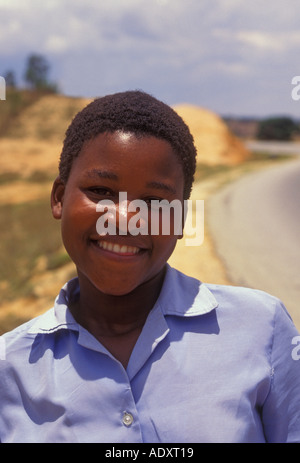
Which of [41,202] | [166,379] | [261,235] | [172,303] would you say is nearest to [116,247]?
[172,303]

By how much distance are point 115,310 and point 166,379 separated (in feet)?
0.89

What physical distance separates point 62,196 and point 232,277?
447 centimetres

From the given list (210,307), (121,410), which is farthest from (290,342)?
(121,410)

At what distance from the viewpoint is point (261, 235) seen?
8555mm

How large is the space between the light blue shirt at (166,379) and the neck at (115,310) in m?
0.07

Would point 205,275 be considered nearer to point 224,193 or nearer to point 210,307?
point 210,307

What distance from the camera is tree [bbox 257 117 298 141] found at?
167 feet

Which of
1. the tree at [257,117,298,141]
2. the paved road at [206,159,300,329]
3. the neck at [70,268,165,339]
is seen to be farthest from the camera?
the tree at [257,117,298,141]

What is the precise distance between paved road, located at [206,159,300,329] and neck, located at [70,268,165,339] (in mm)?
3394

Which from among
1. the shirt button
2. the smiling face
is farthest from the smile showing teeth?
the shirt button

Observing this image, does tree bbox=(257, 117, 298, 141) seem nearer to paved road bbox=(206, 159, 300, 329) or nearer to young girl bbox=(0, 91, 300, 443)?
paved road bbox=(206, 159, 300, 329)

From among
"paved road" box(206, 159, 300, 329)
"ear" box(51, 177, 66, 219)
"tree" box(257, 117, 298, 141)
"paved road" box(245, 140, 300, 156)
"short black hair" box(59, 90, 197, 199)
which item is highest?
"tree" box(257, 117, 298, 141)

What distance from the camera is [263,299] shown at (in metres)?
1.54

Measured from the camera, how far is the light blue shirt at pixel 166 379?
1.36 m
